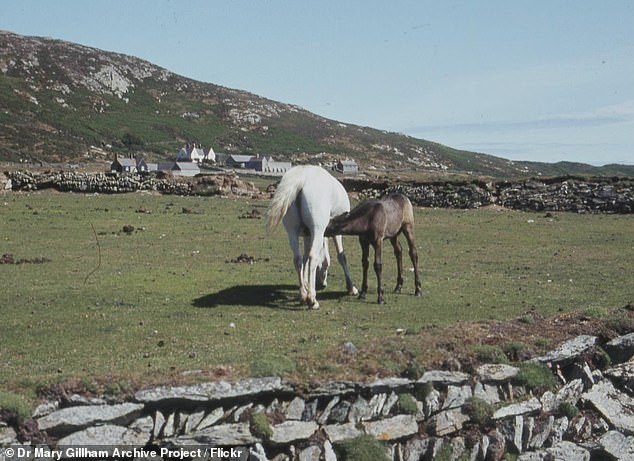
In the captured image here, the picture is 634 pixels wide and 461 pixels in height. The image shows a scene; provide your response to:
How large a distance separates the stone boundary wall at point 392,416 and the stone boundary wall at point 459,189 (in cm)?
3141

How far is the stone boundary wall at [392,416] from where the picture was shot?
8.82 metres

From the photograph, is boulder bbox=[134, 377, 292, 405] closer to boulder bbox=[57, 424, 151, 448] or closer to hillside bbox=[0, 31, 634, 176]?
boulder bbox=[57, 424, 151, 448]

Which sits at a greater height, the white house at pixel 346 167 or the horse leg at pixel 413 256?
the white house at pixel 346 167

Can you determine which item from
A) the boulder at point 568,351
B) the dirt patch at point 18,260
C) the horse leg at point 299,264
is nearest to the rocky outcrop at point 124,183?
the dirt patch at point 18,260

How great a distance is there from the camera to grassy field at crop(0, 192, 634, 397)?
10.7 metres

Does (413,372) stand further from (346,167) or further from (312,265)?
(346,167)

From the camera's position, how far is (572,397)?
11969 millimetres

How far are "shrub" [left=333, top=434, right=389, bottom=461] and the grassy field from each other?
983 millimetres

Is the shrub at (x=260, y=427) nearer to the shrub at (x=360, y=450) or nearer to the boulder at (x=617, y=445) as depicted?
the shrub at (x=360, y=450)

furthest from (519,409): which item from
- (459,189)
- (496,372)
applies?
(459,189)

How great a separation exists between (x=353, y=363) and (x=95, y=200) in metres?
30.6

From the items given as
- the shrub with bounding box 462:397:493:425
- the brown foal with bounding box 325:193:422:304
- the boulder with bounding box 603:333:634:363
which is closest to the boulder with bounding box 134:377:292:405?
the shrub with bounding box 462:397:493:425

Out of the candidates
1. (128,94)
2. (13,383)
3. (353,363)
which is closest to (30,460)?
(13,383)

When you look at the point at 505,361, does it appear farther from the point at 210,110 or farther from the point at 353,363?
the point at 210,110
